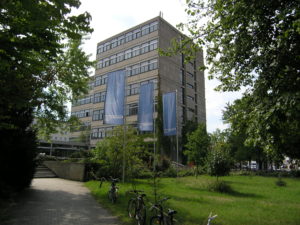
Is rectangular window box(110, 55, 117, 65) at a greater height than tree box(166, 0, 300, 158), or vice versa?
rectangular window box(110, 55, 117, 65)

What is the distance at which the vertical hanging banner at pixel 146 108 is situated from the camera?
67.9ft

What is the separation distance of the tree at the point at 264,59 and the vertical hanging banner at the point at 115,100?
998cm

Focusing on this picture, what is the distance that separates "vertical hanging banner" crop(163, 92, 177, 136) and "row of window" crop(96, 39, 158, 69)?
24.1 metres

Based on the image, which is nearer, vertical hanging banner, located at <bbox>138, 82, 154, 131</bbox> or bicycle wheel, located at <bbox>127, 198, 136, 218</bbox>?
bicycle wheel, located at <bbox>127, 198, 136, 218</bbox>

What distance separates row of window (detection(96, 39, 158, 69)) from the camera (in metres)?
45.8

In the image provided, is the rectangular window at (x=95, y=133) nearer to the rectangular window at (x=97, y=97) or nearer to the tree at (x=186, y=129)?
the rectangular window at (x=97, y=97)

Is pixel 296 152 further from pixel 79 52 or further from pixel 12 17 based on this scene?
pixel 79 52

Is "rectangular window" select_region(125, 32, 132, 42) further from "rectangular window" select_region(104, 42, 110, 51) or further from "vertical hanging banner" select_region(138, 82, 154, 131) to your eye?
"vertical hanging banner" select_region(138, 82, 154, 131)

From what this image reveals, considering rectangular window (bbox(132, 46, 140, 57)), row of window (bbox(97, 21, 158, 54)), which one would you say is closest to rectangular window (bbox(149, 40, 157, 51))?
row of window (bbox(97, 21, 158, 54))

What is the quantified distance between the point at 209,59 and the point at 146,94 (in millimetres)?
12450

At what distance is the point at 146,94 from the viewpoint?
847 inches

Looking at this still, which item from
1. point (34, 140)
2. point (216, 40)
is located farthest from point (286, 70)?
point (34, 140)

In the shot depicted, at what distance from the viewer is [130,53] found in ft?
162

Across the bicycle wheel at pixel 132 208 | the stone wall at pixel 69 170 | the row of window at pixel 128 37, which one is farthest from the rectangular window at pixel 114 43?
the bicycle wheel at pixel 132 208
